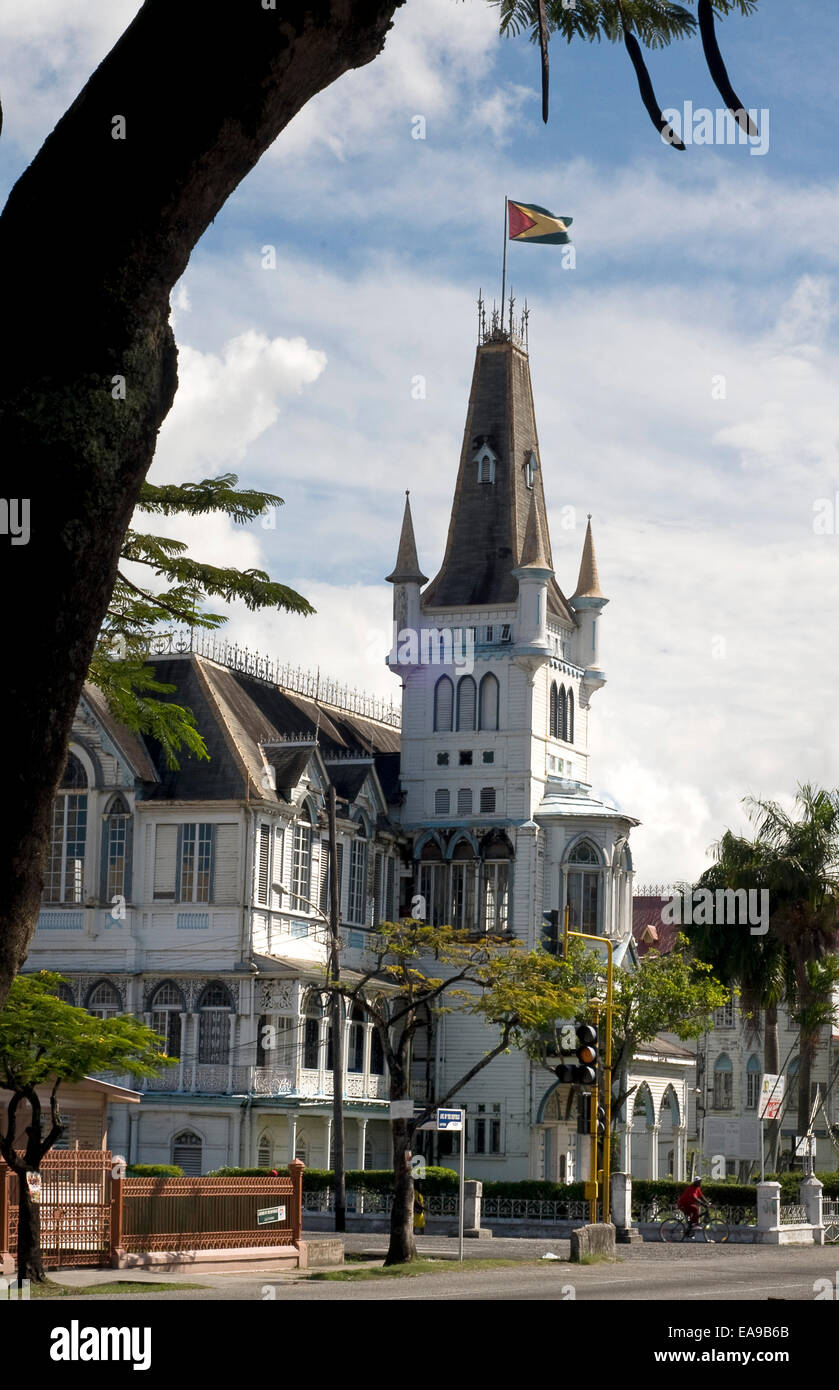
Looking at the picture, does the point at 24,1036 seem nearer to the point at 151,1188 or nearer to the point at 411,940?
the point at 151,1188

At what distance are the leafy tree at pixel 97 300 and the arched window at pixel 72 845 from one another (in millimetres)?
52884

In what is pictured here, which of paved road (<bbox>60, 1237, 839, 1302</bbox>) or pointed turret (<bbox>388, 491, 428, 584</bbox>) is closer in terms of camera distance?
paved road (<bbox>60, 1237, 839, 1302</bbox>)

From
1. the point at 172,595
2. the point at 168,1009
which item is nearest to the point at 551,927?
the point at 168,1009

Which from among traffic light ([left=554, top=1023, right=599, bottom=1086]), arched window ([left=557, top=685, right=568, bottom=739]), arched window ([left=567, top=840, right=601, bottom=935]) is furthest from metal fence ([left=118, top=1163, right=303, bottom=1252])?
arched window ([left=557, top=685, right=568, bottom=739])

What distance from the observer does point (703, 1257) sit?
131 ft

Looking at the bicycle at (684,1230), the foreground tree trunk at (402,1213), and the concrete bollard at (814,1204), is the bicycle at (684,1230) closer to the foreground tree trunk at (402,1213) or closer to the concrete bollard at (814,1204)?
the concrete bollard at (814,1204)

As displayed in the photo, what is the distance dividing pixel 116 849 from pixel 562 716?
57.5 ft

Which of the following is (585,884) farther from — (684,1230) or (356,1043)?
(684,1230)

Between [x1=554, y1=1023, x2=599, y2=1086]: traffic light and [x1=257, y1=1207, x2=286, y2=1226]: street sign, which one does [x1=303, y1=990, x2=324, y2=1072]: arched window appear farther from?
[x1=554, y1=1023, x2=599, y2=1086]: traffic light

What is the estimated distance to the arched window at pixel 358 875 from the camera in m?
62.8

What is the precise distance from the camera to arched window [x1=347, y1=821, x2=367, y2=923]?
6284cm

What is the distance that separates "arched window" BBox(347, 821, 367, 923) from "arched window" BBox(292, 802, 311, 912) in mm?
3096

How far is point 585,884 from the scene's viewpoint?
65.0 metres
